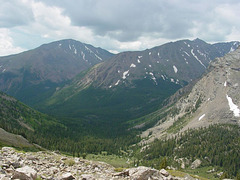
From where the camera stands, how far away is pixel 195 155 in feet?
555

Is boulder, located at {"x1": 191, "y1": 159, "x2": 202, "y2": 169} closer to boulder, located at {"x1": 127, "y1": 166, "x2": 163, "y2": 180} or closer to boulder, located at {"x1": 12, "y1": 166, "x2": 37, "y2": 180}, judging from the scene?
boulder, located at {"x1": 127, "y1": 166, "x2": 163, "y2": 180}

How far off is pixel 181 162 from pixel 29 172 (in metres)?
161

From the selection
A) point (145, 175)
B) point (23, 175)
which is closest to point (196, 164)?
point (145, 175)

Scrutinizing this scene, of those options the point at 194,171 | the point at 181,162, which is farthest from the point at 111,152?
the point at 194,171

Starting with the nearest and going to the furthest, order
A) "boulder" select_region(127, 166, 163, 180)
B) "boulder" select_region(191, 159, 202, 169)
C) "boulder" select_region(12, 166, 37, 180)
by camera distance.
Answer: "boulder" select_region(12, 166, 37, 180) < "boulder" select_region(127, 166, 163, 180) < "boulder" select_region(191, 159, 202, 169)

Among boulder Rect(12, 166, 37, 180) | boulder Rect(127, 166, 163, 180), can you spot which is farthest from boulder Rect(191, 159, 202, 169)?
boulder Rect(12, 166, 37, 180)

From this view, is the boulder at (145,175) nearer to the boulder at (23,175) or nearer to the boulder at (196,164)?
the boulder at (23,175)

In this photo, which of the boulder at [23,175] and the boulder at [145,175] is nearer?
Result: the boulder at [23,175]

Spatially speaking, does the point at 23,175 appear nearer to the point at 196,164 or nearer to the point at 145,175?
the point at 145,175

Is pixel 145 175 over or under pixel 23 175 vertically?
under

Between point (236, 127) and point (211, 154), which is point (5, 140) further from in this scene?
point (236, 127)

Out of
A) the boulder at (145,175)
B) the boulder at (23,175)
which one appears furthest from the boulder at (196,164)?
the boulder at (23,175)

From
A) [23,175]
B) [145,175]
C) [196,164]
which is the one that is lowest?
[196,164]

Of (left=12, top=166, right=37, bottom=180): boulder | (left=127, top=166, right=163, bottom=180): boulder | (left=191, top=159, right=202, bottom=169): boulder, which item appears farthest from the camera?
(left=191, top=159, right=202, bottom=169): boulder
